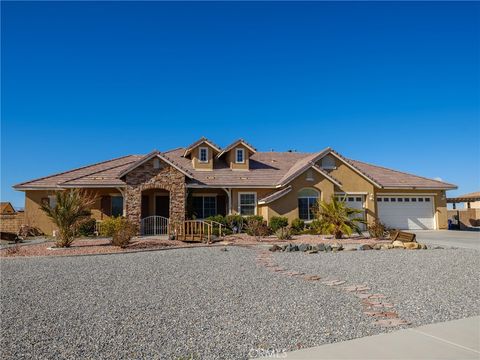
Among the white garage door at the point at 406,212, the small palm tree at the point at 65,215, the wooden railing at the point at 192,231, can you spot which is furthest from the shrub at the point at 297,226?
the small palm tree at the point at 65,215

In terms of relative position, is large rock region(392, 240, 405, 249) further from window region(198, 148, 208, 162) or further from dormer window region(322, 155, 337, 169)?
window region(198, 148, 208, 162)

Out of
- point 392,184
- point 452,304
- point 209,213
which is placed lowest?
point 452,304

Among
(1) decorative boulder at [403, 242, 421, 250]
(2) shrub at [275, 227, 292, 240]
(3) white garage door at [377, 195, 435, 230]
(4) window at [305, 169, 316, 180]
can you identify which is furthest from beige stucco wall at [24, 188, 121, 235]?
(3) white garage door at [377, 195, 435, 230]

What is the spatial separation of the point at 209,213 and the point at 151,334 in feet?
68.3

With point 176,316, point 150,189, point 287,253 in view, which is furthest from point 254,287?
point 150,189

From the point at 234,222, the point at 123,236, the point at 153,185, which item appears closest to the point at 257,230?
the point at 234,222

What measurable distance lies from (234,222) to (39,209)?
13.0 meters

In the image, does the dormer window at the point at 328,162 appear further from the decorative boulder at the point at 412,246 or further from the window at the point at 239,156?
the decorative boulder at the point at 412,246

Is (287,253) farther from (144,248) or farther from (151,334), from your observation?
(151,334)

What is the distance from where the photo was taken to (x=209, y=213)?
86.4 ft

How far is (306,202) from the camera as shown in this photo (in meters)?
25.6

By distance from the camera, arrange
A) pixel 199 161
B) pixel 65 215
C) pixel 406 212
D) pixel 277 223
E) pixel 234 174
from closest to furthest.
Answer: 1. pixel 65 215
2. pixel 277 223
3. pixel 234 174
4. pixel 199 161
5. pixel 406 212

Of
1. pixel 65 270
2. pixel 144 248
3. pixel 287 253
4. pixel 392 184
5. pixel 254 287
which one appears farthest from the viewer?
pixel 392 184

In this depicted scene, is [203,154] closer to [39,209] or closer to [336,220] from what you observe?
[39,209]
